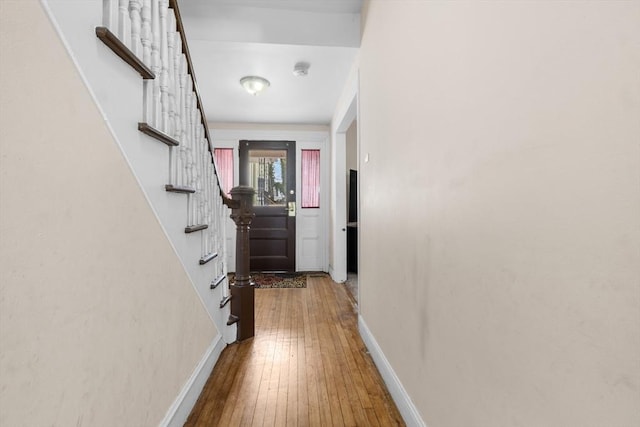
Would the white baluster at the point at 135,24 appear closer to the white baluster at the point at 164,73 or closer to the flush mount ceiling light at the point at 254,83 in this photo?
the white baluster at the point at 164,73

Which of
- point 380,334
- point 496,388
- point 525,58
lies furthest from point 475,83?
point 380,334

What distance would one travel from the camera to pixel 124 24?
109 centimetres

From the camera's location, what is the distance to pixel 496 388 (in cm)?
86

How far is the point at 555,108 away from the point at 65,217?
3.79 ft

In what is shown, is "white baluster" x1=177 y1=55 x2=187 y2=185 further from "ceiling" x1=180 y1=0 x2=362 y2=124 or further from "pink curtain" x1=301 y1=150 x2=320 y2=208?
"pink curtain" x1=301 y1=150 x2=320 y2=208

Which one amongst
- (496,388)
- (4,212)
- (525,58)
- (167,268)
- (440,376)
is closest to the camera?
(4,212)

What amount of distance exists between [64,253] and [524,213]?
1.12m

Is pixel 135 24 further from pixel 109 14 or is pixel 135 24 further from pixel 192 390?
pixel 192 390

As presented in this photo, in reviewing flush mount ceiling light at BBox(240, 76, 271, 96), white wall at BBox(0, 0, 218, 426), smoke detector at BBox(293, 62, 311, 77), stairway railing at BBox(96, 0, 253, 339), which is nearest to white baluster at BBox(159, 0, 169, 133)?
stairway railing at BBox(96, 0, 253, 339)

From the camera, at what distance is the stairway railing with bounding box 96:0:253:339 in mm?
1109

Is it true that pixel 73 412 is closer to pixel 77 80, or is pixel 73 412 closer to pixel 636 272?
pixel 77 80

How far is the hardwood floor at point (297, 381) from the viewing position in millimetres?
1556

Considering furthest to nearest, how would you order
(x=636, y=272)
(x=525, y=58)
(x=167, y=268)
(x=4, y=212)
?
(x=167, y=268) → (x=525, y=58) → (x=4, y=212) → (x=636, y=272)

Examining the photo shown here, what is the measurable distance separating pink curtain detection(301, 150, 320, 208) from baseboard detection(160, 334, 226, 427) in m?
3.25
